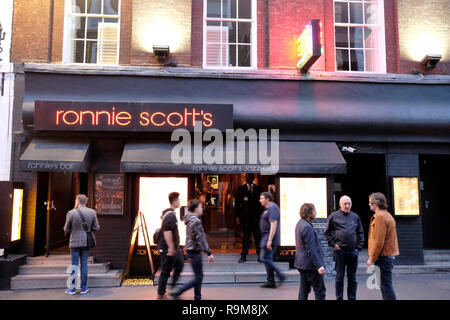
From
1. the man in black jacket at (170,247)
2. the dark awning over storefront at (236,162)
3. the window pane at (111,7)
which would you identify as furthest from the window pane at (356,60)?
the man in black jacket at (170,247)

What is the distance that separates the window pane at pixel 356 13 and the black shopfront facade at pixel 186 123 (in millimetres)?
2180

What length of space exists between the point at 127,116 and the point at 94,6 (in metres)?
3.58

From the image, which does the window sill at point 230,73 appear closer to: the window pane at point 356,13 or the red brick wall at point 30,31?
the red brick wall at point 30,31

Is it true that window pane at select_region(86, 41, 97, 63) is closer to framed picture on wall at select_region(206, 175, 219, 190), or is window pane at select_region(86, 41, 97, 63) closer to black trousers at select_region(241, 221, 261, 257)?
framed picture on wall at select_region(206, 175, 219, 190)

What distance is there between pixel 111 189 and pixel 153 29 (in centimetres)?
428

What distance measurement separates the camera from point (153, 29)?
9203 mm

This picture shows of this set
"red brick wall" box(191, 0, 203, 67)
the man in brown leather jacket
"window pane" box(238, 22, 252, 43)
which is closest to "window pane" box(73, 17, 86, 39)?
"red brick wall" box(191, 0, 203, 67)

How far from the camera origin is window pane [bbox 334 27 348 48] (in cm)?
1012

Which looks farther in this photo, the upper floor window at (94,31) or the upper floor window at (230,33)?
the upper floor window at (230,33)

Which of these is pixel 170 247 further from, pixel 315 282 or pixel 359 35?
pixel 359 35

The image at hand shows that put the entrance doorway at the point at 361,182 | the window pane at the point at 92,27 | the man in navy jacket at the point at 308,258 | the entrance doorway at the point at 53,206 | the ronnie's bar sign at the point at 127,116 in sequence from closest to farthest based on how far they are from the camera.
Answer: the man in navy jacket at the point at 308,258 → the ronnie's bar sign at the point at 127,116 → the entrance doorway at the point at 53,206 → the window pane at the point at 92,27 → the entrance doorway at the point at 361,182

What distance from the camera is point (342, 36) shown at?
10164 millimetres

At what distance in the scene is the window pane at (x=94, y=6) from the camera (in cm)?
963
